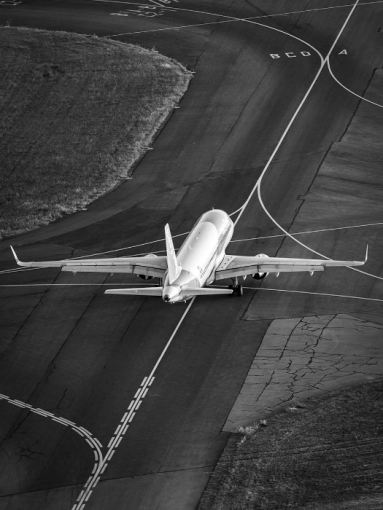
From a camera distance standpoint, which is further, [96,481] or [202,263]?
[202,263]

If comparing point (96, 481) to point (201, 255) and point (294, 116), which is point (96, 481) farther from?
point (294, 116)

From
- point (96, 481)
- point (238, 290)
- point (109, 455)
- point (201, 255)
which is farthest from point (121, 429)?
point (238, 290)

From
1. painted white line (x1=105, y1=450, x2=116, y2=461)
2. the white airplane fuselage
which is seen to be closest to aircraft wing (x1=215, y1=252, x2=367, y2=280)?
the white airplane fuselage

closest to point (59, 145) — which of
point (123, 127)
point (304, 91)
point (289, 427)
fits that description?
point (123, 127)

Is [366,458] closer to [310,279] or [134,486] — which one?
[134,486]

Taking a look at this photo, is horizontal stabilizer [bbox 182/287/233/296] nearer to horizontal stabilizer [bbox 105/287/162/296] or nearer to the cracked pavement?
horizontal stabilizer [bbox 105/287/162/296]

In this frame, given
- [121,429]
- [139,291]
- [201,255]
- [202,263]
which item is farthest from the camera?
[201,255]
